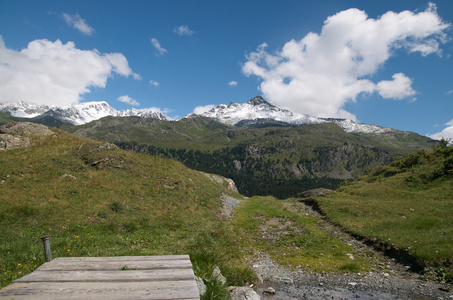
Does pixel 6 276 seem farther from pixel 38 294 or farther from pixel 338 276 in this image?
pixel 338 276

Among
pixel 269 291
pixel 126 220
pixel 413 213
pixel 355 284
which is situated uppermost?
pixel 126 220

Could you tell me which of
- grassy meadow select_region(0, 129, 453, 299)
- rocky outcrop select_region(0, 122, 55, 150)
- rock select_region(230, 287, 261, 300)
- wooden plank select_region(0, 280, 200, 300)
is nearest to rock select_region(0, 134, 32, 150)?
rocky outcrop select_region(0, 122, 55, 150)

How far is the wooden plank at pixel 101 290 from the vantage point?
447 centimetres

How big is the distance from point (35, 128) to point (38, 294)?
36.3 metres

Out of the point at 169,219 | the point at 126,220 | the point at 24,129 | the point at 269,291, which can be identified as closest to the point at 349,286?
the point at 269,291

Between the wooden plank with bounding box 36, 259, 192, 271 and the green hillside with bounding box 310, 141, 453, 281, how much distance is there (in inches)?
544

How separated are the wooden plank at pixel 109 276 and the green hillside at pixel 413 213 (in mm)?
13954

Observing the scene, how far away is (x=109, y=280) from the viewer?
530 cm

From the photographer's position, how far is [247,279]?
11.3 m

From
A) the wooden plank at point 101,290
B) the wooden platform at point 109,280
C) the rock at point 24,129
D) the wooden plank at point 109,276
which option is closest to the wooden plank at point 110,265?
the wooden platform at point 109,280

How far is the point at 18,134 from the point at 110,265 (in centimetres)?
3378

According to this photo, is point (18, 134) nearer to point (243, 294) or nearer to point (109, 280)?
point (109, 280)

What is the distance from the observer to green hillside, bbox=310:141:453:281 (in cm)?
1391

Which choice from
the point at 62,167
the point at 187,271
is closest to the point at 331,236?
the point at 187,271
